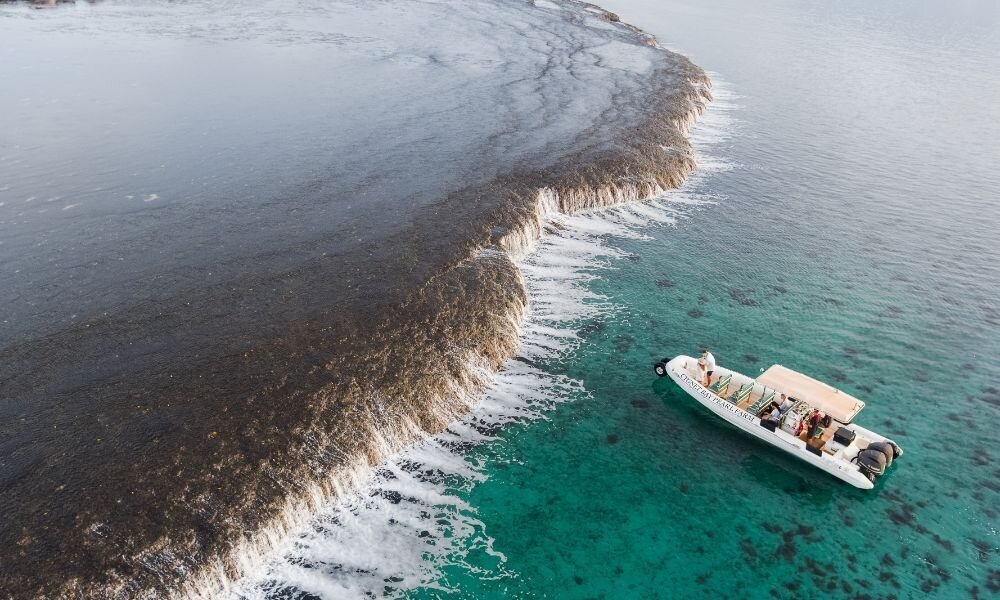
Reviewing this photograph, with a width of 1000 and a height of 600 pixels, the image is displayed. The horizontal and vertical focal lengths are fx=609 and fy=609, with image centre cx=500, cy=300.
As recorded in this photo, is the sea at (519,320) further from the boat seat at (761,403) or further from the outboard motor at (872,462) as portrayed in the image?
the boat seat at (761,403)

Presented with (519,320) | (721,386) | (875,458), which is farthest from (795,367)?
(519,320)

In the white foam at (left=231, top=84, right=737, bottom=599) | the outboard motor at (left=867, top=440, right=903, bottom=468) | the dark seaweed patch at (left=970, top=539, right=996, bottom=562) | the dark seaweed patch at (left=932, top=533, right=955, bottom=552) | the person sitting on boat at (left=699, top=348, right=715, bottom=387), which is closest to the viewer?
the white foam at (left=231, top=84, right=737, bottom=599)

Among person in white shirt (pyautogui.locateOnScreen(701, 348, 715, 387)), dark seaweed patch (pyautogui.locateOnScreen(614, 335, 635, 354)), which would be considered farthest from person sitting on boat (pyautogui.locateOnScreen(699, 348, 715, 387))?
dark seaweed patch (pyautogui.locateOnScreen(614, 335, 635, 354))

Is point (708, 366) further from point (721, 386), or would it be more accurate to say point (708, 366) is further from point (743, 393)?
point (743, 393)

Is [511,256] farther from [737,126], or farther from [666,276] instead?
[737,126]

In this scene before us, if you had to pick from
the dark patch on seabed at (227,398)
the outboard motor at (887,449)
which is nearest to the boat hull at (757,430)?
the outboard motor at (887,449)

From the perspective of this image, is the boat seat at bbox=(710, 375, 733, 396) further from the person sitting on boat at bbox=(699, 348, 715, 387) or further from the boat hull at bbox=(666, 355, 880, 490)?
the boat hull at bbox=(666, 355, 880, 490)
